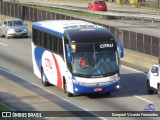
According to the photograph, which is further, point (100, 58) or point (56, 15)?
point (56, 15)

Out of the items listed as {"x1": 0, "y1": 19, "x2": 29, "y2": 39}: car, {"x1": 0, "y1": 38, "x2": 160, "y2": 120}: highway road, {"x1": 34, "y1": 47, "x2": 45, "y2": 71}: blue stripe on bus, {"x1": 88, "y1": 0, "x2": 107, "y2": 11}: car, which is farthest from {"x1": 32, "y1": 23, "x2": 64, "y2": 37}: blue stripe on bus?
{"x1": 88, "y1": 0, "x2": 107, "y2": 11}: car

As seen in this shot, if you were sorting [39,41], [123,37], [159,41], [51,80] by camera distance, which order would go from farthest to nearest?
[123,37] < [159,41] < [39,41] < [51,80]

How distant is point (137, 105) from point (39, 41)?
8.33m

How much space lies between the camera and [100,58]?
2556 cm

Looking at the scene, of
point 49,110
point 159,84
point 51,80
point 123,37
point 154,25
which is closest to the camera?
point 49,110

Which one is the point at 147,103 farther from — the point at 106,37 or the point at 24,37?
the point at 24,37

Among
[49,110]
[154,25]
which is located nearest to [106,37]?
[49,110]

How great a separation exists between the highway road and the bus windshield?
1.16 meters

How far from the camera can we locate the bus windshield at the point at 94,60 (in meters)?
25.3

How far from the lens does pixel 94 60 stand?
25.5 m

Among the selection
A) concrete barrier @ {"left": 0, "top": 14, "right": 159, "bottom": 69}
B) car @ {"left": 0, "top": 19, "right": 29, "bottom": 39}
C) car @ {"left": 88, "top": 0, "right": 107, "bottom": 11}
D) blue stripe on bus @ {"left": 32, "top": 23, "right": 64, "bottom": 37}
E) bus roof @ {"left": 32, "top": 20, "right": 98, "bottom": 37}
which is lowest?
car @ {"left": 88, "top": 0, "right": 107, "bottom": 11}

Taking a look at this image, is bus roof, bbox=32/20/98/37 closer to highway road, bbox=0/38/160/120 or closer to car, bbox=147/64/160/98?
highway road, bbox=0/38/160/120

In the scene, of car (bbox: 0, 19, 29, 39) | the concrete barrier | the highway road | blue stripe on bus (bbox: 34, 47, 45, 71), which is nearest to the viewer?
the highway road

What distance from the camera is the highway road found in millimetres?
23812
